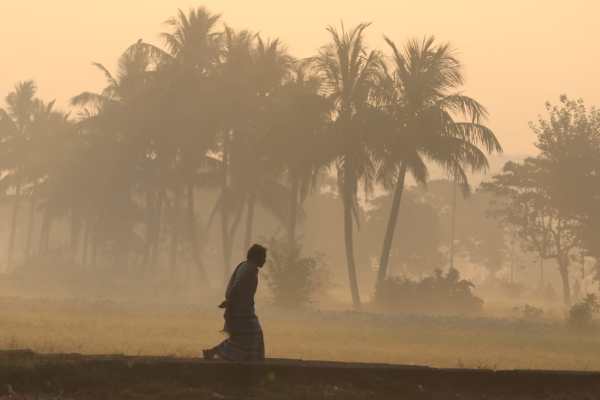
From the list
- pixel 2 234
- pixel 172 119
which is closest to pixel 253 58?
pixel 172 119

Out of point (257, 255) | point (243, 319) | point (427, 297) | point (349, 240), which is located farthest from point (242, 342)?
point (349, 240)

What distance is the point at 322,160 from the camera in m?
36.8

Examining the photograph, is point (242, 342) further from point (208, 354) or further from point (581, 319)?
point (581, 319)

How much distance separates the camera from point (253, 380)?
902cm

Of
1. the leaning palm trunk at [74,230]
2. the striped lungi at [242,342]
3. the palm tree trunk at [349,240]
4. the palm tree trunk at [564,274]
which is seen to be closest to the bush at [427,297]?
the palm tree trunk at [349,240]

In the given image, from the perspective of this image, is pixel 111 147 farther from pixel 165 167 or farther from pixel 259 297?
pixel 259 297

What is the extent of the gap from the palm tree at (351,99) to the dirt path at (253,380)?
25.5 m

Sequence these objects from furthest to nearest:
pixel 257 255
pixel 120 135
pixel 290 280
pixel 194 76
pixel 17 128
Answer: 1. pixel 17 128
2. pixel 120 135
3. pixel 194 76
4. pixel 290 280
5. pixel 257 255

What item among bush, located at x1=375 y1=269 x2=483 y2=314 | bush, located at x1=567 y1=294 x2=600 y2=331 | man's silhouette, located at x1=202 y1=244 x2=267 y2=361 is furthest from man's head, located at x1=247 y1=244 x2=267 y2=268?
bush, located at x1=375 y1=269 x2=483 y2=314

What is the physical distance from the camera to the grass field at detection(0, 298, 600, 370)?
17438 millimetres

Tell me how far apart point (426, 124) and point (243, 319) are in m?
26.5

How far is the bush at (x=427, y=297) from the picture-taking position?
35.2 metres

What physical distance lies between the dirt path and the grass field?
17.1 ft

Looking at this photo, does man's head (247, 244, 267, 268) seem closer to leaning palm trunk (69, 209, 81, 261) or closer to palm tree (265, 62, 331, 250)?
palm tree (265, 62, 331, 250)
